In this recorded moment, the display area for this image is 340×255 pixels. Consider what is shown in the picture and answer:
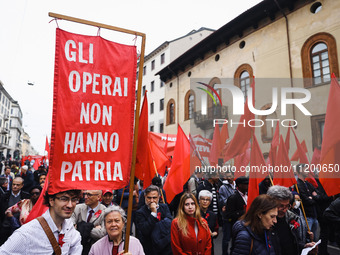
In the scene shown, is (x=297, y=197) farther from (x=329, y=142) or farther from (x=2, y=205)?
(x=2, y=205)

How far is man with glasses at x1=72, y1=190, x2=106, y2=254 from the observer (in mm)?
3457

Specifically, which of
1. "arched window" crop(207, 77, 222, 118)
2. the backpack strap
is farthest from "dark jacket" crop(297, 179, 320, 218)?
"arched window" crop(207, 77, 222, 118)

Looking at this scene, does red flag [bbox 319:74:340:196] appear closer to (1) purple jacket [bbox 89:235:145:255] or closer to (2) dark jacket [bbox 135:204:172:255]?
(2) dark jacket [bbox 135:204:172:255]

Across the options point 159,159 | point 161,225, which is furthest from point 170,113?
point 161,225

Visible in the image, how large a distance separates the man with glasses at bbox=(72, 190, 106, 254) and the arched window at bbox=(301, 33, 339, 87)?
13.2m

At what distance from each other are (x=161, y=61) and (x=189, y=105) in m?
9.73

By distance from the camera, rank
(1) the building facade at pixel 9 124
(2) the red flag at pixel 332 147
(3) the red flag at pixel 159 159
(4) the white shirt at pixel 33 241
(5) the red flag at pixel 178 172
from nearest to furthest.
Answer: (4) the white shirt at pixel 33 241
(2) the red flag at pixel 332 147
(5) the red flag at pixel 178 172
(3) the red flag at pixel 159 159
(1) the building facade at pixel 9 124

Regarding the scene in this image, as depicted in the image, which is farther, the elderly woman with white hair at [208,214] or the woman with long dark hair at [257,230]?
the elderly woman with white hair at [208,214]

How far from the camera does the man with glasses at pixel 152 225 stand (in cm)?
384

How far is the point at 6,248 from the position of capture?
77.9 inches

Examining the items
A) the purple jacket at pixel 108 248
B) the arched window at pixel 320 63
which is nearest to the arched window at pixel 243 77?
the arched window at pixel 320 63

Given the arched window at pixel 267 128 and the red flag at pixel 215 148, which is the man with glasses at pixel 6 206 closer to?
the red flag at pixel 215 148

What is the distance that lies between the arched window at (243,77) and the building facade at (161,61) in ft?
40.3

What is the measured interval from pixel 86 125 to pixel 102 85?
1.52ft
